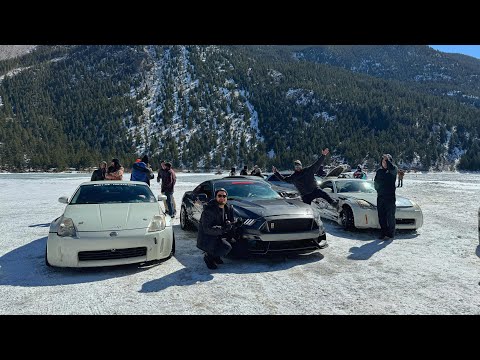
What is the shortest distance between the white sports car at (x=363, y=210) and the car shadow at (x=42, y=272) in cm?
538

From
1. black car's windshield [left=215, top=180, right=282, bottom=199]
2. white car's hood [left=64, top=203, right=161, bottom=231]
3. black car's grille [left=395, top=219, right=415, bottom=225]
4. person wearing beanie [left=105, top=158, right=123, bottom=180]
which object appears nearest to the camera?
white car's hood [left=64, top=203, right=161, bottom=231]

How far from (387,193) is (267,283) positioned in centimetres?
430

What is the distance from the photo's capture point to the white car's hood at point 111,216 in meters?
5.70

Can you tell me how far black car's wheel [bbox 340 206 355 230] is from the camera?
29.6ft

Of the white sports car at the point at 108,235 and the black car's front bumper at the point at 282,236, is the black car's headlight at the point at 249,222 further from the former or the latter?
the white sports car at the point at 108,235

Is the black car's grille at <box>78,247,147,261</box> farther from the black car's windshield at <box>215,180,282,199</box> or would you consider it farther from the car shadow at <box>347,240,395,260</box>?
the car shadow at <box>347,240,395,260</box>

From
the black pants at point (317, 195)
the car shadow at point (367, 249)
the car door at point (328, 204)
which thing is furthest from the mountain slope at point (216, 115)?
the car shadow at point (367, 249)

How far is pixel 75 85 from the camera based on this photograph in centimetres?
17612

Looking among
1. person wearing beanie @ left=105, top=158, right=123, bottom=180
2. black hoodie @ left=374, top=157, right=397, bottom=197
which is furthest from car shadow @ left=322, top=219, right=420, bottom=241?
person wearing beanie @ left=105, top=158, right=123, bottom=180

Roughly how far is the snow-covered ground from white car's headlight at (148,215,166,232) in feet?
2.09

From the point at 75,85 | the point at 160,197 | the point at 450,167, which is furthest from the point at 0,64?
the point at 160,197

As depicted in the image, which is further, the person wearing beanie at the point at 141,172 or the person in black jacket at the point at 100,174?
the person wearing beanie at the point at 141,172
